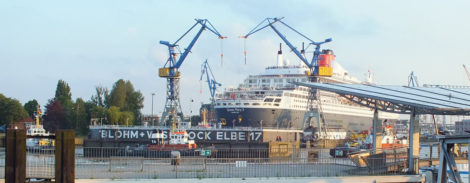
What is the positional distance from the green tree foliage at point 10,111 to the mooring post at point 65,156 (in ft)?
219

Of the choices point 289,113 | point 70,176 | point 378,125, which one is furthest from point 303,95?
point 70,176

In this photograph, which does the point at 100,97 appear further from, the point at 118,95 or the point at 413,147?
the point at 413,147

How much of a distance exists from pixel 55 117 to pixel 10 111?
9.60 meters

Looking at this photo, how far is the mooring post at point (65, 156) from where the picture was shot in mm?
16656

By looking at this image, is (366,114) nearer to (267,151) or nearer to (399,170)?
(267,151)

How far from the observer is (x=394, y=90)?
1134 inches

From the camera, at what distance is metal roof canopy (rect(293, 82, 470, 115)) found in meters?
25.0

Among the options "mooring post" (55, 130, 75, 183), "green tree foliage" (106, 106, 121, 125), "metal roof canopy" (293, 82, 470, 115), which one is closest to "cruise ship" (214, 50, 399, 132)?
"green tree foliage" (106, 106, 121, 125)

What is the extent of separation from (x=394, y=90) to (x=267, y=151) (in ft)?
44.2

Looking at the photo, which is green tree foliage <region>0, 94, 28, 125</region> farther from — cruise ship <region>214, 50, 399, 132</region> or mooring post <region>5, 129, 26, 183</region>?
mooring post <region>5, 129, 26, 183</region>

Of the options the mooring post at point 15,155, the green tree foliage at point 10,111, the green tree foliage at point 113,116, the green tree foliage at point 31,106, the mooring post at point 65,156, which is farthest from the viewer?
the green tree foliage at point 31,106

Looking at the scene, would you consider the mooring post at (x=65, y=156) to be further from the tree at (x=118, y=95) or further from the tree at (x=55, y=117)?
the tree at (x=118, y=95)

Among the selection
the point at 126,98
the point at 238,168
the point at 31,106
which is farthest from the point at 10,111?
the point at 238,168

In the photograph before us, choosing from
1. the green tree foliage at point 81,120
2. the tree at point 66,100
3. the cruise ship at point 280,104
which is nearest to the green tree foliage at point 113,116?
the green tree foliage at point 81,120
